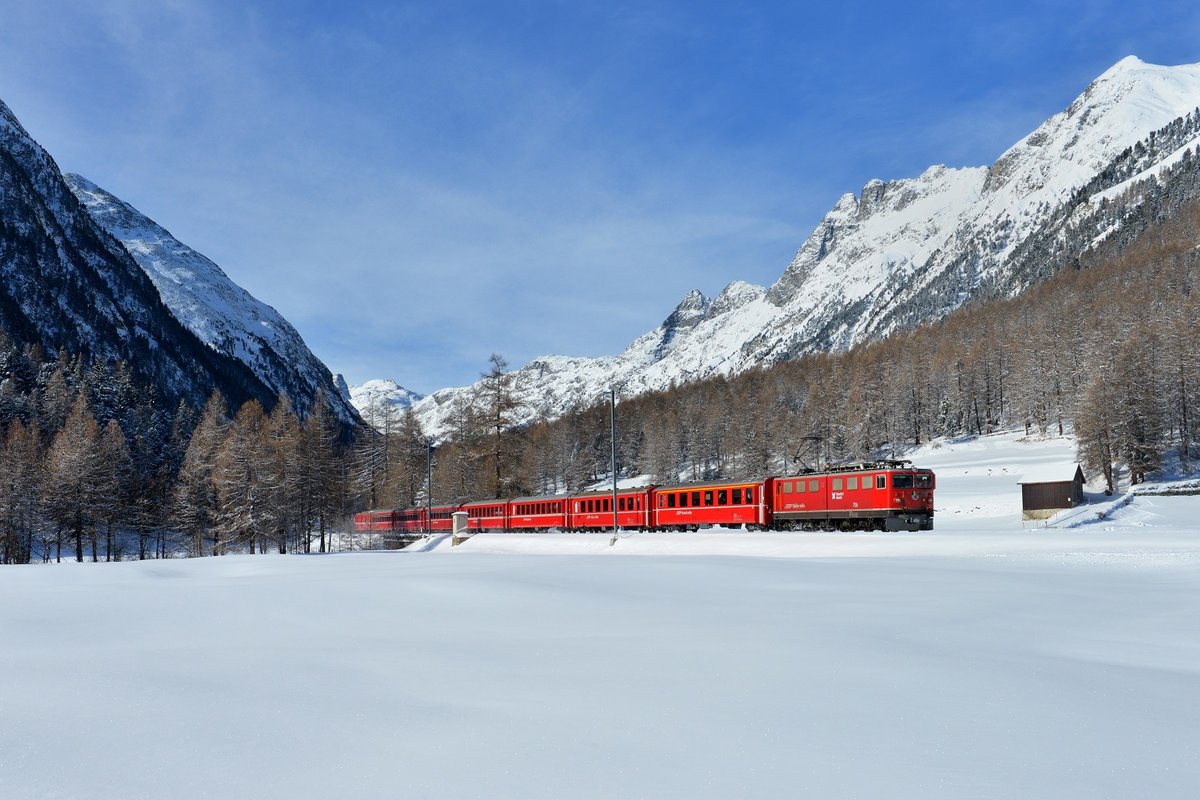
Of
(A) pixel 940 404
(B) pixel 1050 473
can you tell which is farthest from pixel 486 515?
(A) pixel 940 404

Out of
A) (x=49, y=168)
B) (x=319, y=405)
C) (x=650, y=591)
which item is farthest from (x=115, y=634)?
(x=49, y=168)

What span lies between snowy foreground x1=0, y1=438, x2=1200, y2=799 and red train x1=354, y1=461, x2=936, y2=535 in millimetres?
21760

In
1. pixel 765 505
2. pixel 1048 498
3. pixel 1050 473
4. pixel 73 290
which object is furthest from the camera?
pixel 73 290

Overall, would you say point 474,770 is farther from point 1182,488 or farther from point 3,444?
point 3,444

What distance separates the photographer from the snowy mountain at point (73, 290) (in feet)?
366

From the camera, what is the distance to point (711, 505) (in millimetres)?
38312

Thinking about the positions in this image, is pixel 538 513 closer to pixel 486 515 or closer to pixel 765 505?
pixel 486 515

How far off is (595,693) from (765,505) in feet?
105

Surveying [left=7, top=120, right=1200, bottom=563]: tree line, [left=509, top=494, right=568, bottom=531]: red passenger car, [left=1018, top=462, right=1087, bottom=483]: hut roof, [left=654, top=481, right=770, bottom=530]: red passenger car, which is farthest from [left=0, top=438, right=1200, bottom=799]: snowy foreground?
[left=1018, top=462, right=1087, bottom=483]: hut roof


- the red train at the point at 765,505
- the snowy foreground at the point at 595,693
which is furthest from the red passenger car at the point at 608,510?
the snowy foreground at the point at 595,693

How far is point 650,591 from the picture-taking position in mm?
10469

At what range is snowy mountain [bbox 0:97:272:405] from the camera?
366 ft

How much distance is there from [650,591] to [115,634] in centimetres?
637

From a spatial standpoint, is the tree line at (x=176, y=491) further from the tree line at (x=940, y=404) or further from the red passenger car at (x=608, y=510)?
the red passenger car at (x=608, y=510)
